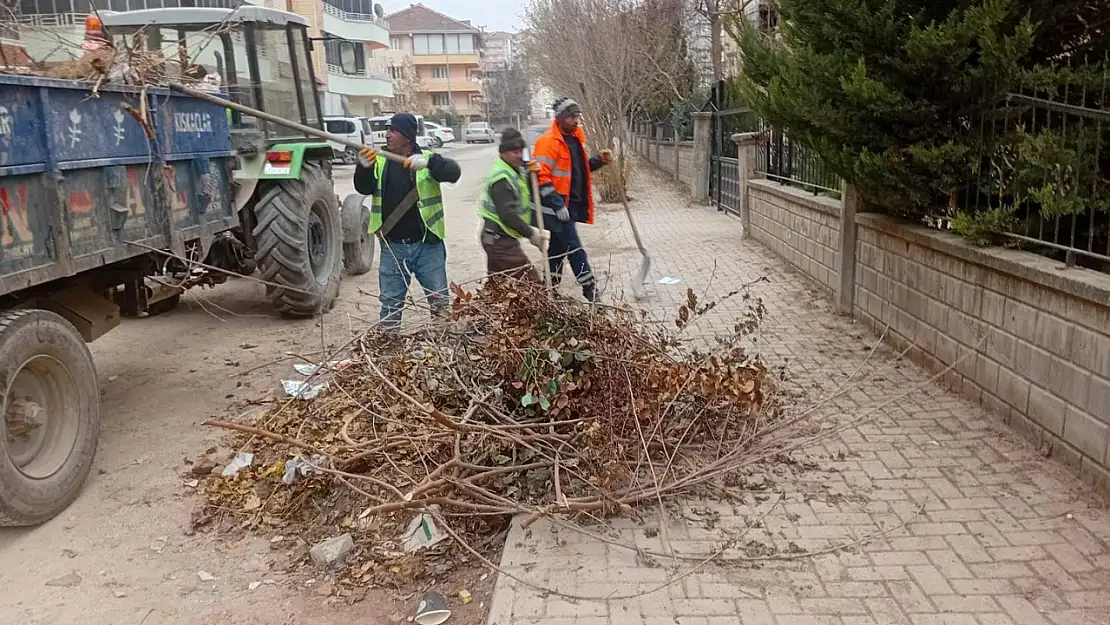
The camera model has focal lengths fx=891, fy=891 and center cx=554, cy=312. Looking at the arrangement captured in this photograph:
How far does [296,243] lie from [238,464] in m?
2.97

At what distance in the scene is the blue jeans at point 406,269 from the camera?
244 inches

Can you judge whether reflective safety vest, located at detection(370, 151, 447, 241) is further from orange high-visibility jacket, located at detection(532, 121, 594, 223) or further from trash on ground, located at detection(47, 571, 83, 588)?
trash on ground, located at detection(47, 571, 83, 588)

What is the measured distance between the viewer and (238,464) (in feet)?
14.7

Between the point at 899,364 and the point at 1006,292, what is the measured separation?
4.14 ft

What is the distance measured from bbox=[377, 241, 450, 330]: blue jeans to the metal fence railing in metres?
3.09

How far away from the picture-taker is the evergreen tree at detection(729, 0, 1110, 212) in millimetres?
4684

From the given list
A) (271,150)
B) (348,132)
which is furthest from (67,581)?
(348,132)

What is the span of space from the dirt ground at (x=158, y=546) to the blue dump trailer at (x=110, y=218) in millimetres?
222

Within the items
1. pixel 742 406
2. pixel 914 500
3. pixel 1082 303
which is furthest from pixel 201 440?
pixel 1082 303

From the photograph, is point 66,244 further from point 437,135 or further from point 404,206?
point 437,135

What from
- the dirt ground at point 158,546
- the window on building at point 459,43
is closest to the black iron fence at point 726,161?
the dirt ground at point 158,546

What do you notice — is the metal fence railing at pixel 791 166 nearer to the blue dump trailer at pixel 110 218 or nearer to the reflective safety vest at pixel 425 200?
the reflective safety vest at pixel 425 200

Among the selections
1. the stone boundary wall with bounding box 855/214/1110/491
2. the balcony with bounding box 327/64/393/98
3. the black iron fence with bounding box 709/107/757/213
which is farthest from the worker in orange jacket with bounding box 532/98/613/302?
the balcony with bounding box 327/64/393/98

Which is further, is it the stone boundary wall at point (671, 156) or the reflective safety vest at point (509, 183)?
the stone boundary wall at point (671, 156)
